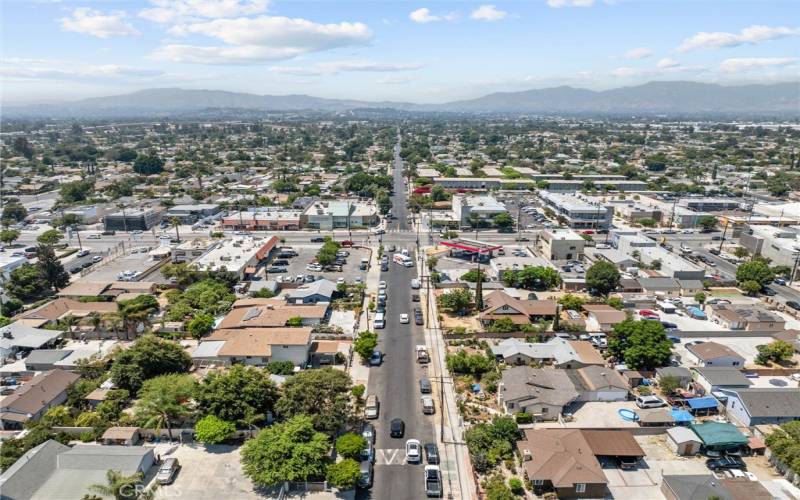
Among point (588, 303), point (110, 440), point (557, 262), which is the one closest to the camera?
point (110, 440)

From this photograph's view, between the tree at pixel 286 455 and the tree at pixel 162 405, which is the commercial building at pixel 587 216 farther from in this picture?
the tree at pixel 162 405

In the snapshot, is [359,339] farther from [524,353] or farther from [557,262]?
[557,262]

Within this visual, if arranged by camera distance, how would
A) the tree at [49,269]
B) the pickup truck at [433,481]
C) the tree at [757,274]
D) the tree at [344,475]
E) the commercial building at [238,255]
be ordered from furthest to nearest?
the commercial building at [238,255], the tree at [757,274], the tree at [49,269], the pickup truck at [433,481], the tree at [344,475]

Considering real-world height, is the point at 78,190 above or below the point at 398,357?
above

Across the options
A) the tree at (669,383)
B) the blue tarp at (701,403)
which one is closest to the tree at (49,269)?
the tree at (669,383)

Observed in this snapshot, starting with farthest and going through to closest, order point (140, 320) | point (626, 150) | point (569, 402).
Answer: point (626, 150), point (140, 320), point (569, 402)

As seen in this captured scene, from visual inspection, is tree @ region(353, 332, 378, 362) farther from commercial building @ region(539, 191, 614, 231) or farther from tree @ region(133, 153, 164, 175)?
tree @ region(133, 153, 164, 175)

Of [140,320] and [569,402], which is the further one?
[140,320]

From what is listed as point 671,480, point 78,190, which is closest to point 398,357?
point 671,480
